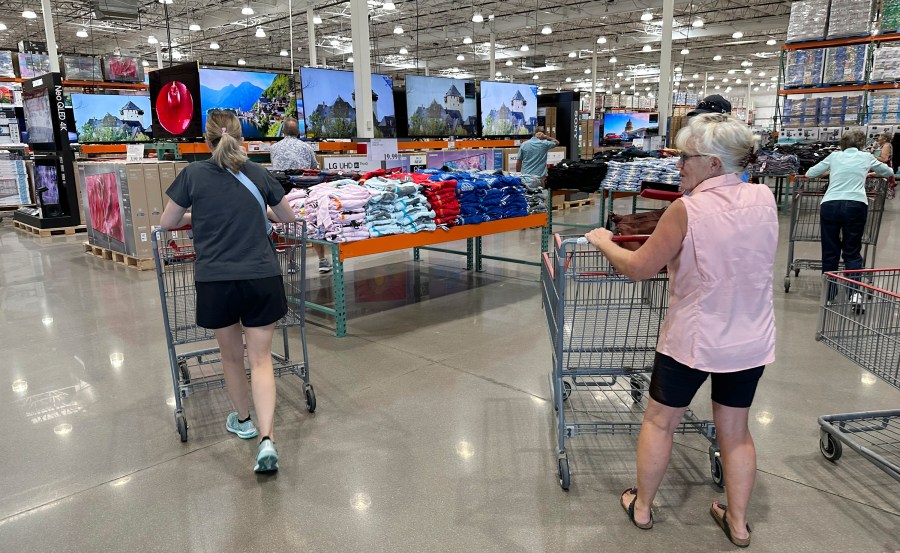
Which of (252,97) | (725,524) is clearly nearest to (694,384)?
(725,524)

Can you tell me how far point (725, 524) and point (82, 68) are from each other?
586 inches

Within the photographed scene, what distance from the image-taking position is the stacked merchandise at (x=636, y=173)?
844 cm

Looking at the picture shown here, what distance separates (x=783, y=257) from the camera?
27.9 feet

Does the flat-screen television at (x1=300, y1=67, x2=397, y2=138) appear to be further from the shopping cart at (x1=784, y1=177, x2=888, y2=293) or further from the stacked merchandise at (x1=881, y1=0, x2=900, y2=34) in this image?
the stacked merchandise at (x1=881, y1=0, x2=900, y2=34)

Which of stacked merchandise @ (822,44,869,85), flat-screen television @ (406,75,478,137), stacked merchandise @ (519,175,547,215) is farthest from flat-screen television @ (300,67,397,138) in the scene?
stacked merchandise @ (822,44,869,85)

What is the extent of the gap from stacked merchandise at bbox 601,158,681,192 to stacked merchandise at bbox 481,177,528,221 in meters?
2.43

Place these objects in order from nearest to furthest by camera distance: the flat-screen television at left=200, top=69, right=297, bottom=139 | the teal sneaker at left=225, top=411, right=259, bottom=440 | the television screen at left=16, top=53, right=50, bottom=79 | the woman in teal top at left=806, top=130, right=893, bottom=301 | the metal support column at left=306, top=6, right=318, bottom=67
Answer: the teal sneaker at left=225, top=411, right=259, bottom=440 < the woman in teal top at left=806, top=130, right=893, bottom=301 < the flat-screen television at left=200, top=69, right=297, bottom=139 < the television screen at left=16, top=53, right=50, bottom=79 < the metal support column at left=306, top=6, right=318, bottom=67

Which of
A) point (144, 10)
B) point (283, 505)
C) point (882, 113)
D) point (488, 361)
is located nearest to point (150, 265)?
point (488, 361)

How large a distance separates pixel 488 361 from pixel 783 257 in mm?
5864

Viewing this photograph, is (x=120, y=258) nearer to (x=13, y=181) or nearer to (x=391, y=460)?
(x=391, y=460)

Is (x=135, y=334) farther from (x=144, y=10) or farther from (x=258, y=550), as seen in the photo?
(x=144, y=10)

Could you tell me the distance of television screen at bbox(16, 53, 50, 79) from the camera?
1420cm

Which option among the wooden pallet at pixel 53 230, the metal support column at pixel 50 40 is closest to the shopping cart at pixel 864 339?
the wooden pallet at pixel 53 230

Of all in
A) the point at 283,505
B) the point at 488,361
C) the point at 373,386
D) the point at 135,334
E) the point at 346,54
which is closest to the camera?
the point at 283,505
